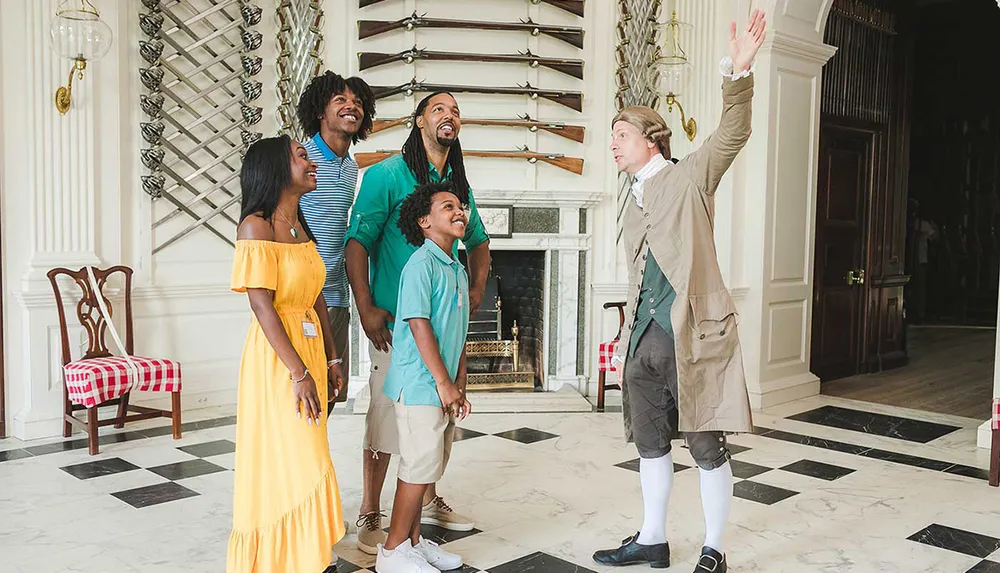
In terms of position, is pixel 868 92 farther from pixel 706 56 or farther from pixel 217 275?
pixel 217 275

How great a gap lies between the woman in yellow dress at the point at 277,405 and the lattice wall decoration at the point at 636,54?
3.61 meters

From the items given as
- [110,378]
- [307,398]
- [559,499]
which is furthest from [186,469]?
[307,398]

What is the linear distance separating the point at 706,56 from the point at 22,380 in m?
4.39

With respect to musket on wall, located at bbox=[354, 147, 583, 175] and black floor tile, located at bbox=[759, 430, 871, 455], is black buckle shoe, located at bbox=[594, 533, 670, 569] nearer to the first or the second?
black floor tile, located at bbox=[759, 430, 871, 455]

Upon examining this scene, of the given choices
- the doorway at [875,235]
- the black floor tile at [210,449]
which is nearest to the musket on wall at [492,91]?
the doorway at [875,235]

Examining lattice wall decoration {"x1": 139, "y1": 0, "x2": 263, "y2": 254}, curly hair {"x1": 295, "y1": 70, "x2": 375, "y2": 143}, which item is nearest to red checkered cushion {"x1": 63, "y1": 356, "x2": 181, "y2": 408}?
lattice wall decoration {"x1": 139, "y1": 0, "x2": 263, "y2": 254}

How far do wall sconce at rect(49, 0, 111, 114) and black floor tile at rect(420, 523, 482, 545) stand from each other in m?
2.79

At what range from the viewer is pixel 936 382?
6500mm

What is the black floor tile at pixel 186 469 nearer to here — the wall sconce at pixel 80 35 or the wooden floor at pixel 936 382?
the wall sconce at pixel 80 35

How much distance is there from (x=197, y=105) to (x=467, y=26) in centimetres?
167

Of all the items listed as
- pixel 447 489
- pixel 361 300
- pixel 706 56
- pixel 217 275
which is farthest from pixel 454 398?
pixel 706 56

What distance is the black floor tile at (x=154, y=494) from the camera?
11.1 feet

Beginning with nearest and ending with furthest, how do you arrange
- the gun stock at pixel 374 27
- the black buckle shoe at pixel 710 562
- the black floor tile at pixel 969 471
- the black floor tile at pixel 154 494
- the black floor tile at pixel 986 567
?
1. the black buckle shoe at pixel 710 562
2. the black floor tile at pixel 986 567
3. the black floor tile at pixel 154 494
4. the black floor tile at pixel 969 471
5. the gun stock at pixel 374 27

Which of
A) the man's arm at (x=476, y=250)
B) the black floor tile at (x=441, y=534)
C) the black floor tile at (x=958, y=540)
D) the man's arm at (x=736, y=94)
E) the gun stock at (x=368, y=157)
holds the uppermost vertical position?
the gun stock at (x=368, y=157)
